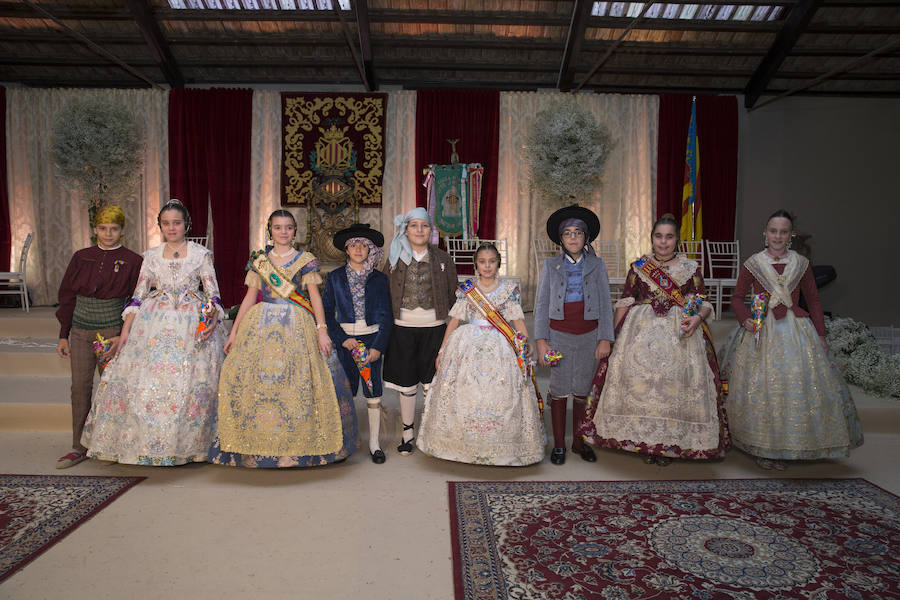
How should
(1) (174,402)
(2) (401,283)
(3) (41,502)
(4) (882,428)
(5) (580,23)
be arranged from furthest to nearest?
1. (5) (580,23)
2. (4) (882,428)
3. (2) (401,283)
4. (1) (174,402)
5. (3) (41,502)

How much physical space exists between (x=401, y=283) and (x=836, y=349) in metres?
4.32

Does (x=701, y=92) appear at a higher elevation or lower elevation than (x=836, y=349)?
higher

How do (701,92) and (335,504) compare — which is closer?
(335,504)

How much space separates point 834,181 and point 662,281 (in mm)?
6809

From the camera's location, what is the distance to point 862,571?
7.91 ft

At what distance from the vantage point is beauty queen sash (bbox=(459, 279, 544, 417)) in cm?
350

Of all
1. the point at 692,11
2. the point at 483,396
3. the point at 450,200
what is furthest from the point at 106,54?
the point at 692,11

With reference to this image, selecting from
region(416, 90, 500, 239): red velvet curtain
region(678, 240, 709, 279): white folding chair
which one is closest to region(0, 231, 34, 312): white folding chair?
region(416, 90, 500, 239): red velvet curtain

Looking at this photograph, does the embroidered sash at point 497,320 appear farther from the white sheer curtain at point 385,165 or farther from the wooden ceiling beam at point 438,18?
the wooden ceiling beam at point 438,18

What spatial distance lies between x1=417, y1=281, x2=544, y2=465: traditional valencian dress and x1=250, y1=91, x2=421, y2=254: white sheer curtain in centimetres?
518

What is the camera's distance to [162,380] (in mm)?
3336

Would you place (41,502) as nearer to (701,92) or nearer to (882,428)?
(882,428)

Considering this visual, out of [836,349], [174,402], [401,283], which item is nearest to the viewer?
[174,402]

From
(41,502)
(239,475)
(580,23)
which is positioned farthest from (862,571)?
(580,23)
